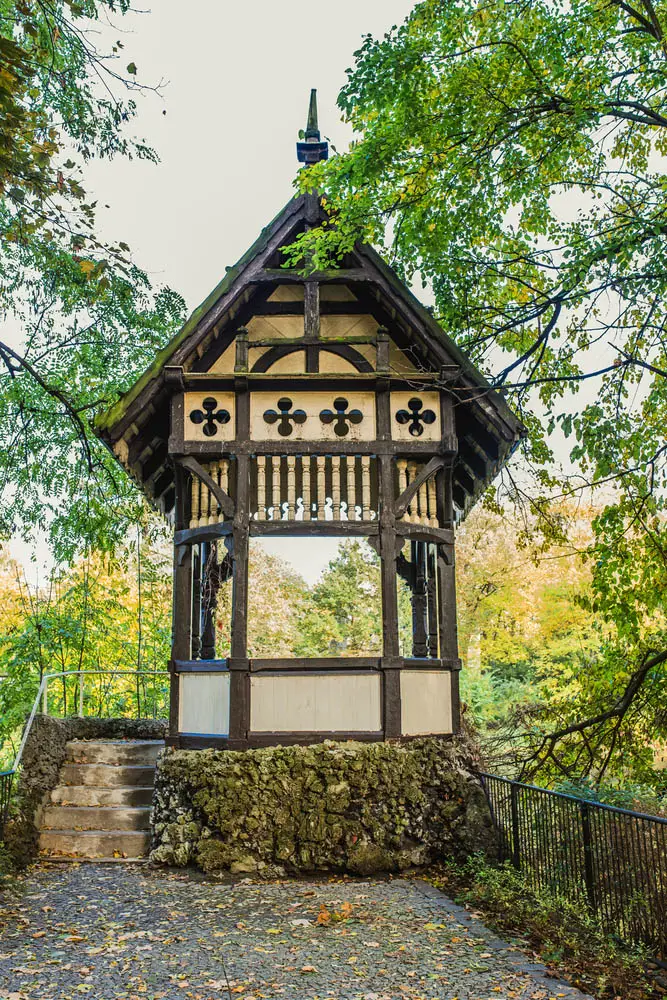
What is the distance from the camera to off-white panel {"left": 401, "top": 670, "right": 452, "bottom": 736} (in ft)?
27.3

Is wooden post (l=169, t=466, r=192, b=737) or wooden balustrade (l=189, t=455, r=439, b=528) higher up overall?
wooden balustrade (l=189, t=455, r=439, b=528)

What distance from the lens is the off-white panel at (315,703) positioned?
26.8 feet

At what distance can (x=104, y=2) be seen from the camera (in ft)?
20.1

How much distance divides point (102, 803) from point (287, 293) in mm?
6037

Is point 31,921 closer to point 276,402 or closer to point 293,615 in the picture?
point 276,402

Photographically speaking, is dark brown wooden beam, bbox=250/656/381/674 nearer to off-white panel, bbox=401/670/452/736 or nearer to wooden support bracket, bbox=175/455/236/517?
off-white panel, bbox=401/670/452/736

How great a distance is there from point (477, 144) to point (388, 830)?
21.0 ft

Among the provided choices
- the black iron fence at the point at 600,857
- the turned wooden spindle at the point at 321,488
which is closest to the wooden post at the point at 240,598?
the turned wooden spindle at the point at 321,488

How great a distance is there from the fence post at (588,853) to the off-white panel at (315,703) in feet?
9.37

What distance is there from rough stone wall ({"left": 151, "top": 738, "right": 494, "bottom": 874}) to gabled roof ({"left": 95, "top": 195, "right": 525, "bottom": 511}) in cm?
352

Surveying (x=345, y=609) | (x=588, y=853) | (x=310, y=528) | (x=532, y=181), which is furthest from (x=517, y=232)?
(x=345, y=609)

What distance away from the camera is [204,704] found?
8.48 m

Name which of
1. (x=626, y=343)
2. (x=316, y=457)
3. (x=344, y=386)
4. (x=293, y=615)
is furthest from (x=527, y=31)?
(x=293, y=615)

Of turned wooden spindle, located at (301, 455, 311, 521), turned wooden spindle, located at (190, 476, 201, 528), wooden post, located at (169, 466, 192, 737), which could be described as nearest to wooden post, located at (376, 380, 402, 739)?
turned wooden spindle, located at (301, 455, 311, 521)
